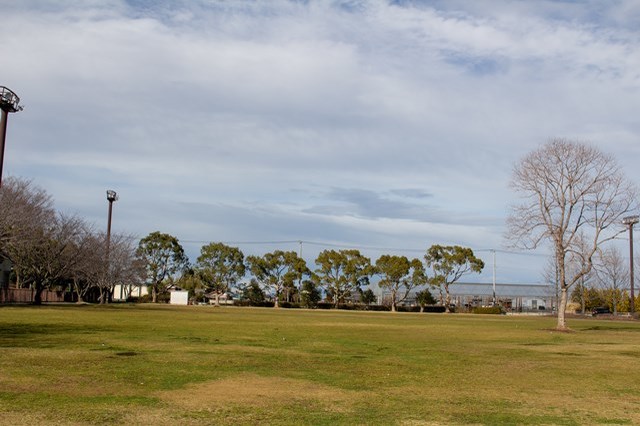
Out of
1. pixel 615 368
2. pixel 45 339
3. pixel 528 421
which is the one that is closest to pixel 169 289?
pixel 45 339

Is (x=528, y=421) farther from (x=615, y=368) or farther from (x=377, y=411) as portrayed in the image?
(x=615, y=368)

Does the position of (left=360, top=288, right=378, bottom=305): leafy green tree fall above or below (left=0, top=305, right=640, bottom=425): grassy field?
above

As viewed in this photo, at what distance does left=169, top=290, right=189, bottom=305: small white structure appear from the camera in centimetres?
10775

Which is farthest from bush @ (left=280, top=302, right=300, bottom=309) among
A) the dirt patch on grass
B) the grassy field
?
the dirt patch on grass

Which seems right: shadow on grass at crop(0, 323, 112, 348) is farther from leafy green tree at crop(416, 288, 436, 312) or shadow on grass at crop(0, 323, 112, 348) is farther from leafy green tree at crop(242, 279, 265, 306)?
leafy green tree at crop(416, 288, 436, 312)

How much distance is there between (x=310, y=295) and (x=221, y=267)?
15937 millimetres

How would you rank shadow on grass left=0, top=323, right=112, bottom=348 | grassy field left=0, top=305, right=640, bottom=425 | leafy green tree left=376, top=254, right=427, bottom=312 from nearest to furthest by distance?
grassy field left=0, top=305, right=640, bottom=425 < shadow on grass left=0, top=323, right=112, bottom=348 < leafy green tree left=376, top=254, right=427, bottom=312

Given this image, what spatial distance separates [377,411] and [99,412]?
4.72 meters

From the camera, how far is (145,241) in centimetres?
11588

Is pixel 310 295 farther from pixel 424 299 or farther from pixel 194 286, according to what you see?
pixel 194 286

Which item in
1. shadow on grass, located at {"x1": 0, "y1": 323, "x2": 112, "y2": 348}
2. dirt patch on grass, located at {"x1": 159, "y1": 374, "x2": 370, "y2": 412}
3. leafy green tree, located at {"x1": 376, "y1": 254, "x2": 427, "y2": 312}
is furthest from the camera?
leafy green tree, located at {"x1": 376, "y1": 254, "x2": 427, "y2": 312}

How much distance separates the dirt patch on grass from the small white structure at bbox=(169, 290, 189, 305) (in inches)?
3748

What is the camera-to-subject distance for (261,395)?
13.1 meters

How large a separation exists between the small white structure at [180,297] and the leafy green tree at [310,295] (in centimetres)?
1895
